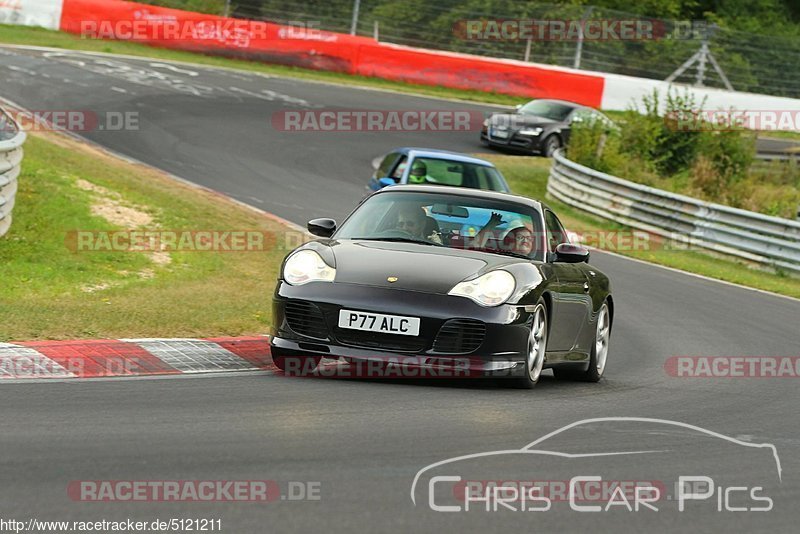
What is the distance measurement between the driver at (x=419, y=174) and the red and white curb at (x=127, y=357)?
313 inches

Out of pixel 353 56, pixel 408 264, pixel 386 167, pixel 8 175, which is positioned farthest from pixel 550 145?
pixel 408 264

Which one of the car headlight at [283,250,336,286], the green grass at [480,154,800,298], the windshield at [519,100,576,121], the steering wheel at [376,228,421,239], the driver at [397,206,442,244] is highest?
the driver at [397,206,442,244]

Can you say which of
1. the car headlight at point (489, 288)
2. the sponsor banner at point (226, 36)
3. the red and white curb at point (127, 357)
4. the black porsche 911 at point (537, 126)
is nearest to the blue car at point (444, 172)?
the red and white curb at point (127, 357)

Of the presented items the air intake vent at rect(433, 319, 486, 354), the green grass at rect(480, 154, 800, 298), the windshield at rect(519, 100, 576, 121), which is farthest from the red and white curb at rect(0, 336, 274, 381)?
the windshield at rect(519, 100, 576, 121)

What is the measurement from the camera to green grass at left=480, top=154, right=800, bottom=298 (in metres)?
20.3

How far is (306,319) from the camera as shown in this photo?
8.73m

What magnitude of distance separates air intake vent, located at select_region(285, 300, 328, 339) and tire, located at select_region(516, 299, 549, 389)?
1.33 metres

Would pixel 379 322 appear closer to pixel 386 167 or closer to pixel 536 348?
pixel 536 348

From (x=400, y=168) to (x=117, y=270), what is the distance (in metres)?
5.50

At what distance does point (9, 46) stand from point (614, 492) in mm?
29685

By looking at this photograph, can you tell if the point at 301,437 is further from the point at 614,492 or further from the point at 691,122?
the point at 691,122

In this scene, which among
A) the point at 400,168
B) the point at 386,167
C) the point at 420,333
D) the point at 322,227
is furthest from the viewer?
the point at 386,167

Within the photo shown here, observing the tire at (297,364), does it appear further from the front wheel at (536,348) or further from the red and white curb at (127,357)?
the front wheel at (536,348)

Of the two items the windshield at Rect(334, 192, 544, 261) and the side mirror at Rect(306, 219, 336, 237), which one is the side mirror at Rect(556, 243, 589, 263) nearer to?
the windshield at Rect(334, 192, 544, 261)
